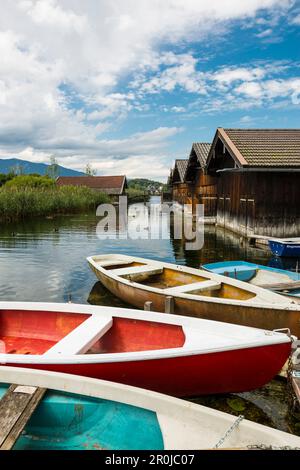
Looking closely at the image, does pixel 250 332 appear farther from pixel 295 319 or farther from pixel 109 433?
pixel 109 433

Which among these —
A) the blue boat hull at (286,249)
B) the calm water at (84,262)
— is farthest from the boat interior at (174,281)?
the blue boat hull at (286,249)

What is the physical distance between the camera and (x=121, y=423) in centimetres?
314

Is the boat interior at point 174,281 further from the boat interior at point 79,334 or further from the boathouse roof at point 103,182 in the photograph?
the boathouse roof at point 103,182

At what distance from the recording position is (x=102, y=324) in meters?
5.17

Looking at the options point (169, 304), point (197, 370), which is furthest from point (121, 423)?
point (169, 304)

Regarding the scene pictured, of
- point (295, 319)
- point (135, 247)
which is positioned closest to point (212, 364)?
point (295, 319)

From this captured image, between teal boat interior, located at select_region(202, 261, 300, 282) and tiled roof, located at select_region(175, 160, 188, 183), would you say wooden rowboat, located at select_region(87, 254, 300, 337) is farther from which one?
tiled roof, located at select_region(175, 160, 188, 183)

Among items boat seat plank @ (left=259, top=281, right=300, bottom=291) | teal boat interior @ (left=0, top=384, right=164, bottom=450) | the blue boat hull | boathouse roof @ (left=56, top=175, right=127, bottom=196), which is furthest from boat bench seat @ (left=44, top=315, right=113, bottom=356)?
boathouse roof @ (left=56, top=175, right=127, bottom=196)

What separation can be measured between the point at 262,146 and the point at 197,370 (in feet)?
48.7

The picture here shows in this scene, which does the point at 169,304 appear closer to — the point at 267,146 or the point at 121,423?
the point at 121,423

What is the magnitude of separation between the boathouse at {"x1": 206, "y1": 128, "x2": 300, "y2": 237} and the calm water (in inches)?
63.8

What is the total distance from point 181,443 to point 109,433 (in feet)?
2.14

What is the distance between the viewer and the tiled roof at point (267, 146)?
1575 cm

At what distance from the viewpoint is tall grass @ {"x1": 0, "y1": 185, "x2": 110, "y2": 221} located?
25.4 metres
